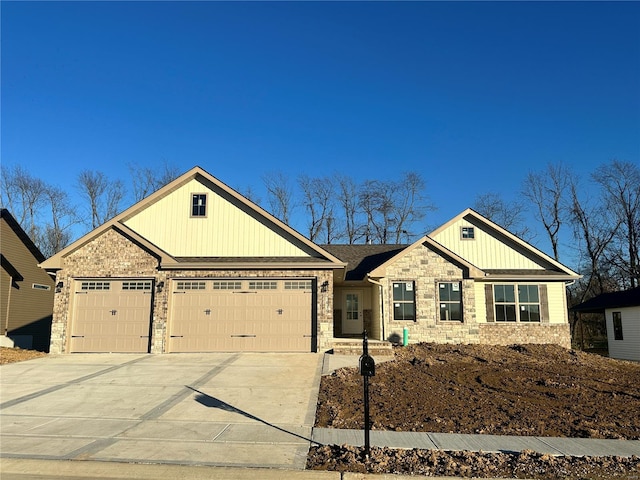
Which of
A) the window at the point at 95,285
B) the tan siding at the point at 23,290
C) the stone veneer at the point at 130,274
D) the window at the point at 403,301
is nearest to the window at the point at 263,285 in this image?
the stone veneer at the point at 130,274

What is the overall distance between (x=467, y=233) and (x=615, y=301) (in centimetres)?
856

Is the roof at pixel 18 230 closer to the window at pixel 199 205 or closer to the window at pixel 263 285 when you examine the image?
the window at pixel 199 205

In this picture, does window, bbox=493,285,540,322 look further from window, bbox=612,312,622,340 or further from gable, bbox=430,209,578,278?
window, bbox=612,312,622,340

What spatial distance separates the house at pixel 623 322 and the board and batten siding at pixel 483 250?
5114mm

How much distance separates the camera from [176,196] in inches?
667

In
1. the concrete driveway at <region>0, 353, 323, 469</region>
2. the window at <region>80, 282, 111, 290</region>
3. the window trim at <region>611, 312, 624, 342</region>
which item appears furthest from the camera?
the window trim at <region>611, 312, 624, 342</region>

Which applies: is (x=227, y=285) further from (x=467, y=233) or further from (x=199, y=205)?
(x=467, y=233)

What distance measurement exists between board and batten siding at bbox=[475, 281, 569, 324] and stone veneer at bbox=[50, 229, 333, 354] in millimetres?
7049

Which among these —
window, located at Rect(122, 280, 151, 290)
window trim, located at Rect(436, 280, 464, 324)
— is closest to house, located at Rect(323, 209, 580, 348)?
window trim, located at Rect(436, 280, 464, 324)

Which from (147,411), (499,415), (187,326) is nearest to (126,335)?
(187,326)

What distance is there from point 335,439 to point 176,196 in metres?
12.5

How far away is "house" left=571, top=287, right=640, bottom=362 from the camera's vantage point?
66.1ft

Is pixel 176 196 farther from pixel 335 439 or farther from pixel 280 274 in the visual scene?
pixel 335 439

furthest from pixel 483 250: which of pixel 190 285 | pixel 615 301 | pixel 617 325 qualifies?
pixel 190 285
